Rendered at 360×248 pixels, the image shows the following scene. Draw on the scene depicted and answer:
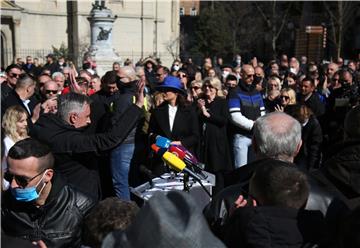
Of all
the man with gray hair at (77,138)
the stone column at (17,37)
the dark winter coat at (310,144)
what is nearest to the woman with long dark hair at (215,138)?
the dark winter coat at (310,144)

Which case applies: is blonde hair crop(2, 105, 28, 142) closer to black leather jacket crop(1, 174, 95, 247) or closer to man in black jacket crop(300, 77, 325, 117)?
black leather jacket crop(1, 174, 95, 247)

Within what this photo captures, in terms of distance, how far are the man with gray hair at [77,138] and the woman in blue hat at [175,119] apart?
190 centimetres

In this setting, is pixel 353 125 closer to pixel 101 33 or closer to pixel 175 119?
pixel 175 119

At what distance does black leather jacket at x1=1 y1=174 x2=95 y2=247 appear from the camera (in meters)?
3.31

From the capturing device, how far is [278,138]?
349 cm

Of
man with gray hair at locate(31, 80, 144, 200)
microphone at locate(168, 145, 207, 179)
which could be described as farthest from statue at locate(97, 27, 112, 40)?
microphone at locate(168, 145, 207, 179)

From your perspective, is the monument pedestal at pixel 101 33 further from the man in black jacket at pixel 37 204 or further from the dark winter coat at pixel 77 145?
the man in black jacket at pixel 37 204

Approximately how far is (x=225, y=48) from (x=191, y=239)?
49.5m

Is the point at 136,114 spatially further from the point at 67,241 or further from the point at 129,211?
the point at 129,211

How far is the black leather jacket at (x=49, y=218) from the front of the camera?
10.9 feet

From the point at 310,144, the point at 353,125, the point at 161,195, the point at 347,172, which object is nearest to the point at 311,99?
the point at 310,144

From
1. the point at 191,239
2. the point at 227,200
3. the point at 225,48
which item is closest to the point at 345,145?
the point at 227,200

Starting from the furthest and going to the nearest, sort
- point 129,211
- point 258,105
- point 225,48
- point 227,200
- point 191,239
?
point 225,48, point 258,105, point 227,200, point 129,211, point 191,239

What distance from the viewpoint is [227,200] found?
127 inches
